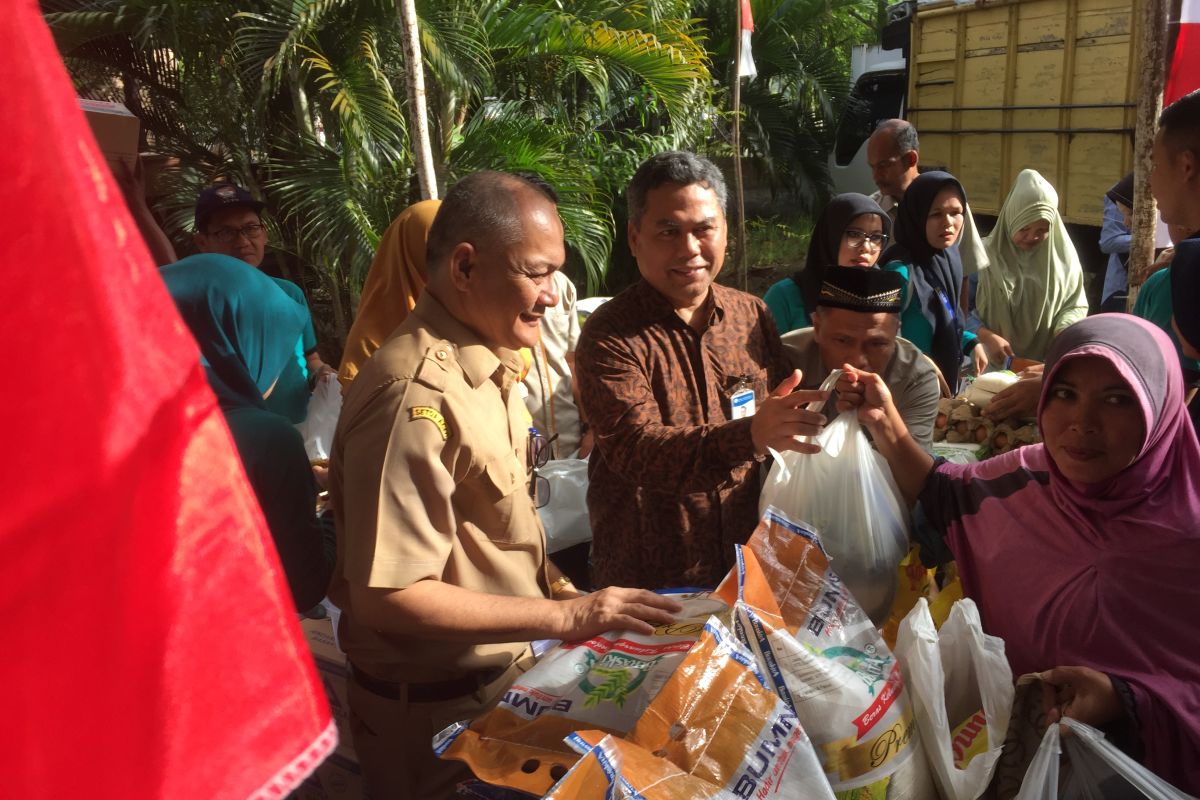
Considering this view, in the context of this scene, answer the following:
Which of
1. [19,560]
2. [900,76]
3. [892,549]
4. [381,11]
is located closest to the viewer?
[19,560]

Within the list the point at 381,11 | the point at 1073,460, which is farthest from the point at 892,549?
the point at 381,11

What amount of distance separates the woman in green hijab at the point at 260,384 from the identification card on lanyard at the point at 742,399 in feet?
3.32

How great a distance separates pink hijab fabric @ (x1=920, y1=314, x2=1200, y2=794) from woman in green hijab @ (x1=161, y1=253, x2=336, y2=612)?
1.40 metres

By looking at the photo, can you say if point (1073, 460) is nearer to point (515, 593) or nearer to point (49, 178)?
point (515, 593)

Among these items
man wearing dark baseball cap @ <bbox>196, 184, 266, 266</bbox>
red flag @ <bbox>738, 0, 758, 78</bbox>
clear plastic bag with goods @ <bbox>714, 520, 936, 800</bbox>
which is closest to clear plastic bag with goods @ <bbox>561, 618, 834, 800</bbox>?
clear plastic bag with goods @ <bbox>714, 520, 936, 800</bbox>

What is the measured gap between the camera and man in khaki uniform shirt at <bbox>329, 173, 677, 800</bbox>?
1.45 metres

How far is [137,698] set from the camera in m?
0.57

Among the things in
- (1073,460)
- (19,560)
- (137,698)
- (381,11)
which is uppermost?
(381,11)

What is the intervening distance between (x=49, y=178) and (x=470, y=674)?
1.34 m

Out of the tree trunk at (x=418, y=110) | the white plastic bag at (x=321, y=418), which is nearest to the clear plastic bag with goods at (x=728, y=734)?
the white plastic bag at (x=321, y=418)

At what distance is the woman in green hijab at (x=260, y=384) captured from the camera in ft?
5.94

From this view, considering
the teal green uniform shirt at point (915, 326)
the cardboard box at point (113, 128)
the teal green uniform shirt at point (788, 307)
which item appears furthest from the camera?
the teal green uniform shirt at point (915, 326)

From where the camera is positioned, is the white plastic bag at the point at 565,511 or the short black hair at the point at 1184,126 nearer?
the short black hair at the point at 1184,126

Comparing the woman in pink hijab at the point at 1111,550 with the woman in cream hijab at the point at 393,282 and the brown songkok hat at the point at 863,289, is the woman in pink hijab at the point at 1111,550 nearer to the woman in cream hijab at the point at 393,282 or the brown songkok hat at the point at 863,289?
the brown songkok hat at the point at 863,289
